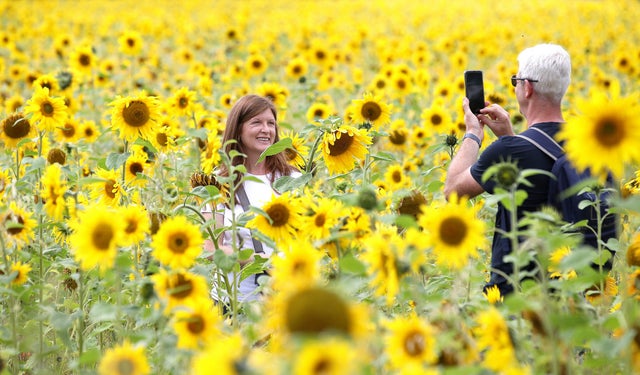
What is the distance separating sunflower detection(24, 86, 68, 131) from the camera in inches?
123

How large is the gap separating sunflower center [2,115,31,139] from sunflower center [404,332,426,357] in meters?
2.33

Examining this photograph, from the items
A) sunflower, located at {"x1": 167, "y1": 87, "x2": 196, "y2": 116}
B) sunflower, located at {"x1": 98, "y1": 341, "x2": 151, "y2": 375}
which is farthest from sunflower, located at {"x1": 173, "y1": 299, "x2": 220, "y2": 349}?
sunflower, located at {"x1": 167, "y1": 87, "x2": 196, "y2": 116}

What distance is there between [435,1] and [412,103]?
14.3 metres

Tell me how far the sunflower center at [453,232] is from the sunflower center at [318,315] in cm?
60

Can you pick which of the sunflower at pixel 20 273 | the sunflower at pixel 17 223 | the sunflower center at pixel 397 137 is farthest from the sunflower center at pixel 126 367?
the sunflower center at pixel 397 137

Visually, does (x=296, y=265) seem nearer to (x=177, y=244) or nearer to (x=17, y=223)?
(x=177, y=244)

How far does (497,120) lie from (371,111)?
65 centimetres

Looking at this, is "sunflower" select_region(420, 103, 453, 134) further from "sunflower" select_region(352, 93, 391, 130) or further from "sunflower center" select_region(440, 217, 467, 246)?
"sunflower center" select_region(440, 217, 467, 246)

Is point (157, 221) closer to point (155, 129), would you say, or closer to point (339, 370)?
point (155, 129)

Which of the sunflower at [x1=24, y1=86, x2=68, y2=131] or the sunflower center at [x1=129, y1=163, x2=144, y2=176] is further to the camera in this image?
the sunflower at [x1=24, y1=86, x2=68, y2=131]

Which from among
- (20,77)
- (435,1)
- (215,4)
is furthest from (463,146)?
(435,1)

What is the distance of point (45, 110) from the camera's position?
316cm

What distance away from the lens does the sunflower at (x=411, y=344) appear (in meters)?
1.49

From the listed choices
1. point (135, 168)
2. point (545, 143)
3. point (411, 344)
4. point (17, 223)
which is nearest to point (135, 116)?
point (135, 168)
